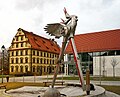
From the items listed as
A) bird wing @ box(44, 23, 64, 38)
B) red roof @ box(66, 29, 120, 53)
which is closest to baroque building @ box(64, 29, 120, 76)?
red roof @ box(66, 29, 120, 53)

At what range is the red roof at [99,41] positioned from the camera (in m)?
47.0

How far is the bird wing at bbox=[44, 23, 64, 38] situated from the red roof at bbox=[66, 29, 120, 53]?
34947mm

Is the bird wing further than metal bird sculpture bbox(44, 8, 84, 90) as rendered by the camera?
Yes

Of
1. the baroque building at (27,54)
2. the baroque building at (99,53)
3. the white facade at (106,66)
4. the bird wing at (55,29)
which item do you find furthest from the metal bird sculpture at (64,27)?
the baroque building at (27,54)

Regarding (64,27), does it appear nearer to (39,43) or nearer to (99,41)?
(99,41)

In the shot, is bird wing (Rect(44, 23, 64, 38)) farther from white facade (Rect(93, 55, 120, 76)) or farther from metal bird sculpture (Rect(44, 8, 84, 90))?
white facade (Rect(93, 55, 120, 76))

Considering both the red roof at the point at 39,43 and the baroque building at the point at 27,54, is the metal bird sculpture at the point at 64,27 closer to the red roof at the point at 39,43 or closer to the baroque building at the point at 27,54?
the baroque building at the point at 27,54

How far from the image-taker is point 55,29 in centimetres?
1224

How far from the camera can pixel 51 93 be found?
446 inches

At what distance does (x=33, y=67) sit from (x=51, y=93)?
5265cm

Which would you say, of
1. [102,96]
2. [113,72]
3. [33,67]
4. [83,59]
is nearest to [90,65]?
[83,59]

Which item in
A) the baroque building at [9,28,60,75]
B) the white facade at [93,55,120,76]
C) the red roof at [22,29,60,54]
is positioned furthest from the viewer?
the red roof at [22,29,60,54]

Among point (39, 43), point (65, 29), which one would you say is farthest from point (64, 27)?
point (39, 43)

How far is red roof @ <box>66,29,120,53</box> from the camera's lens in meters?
47.0
